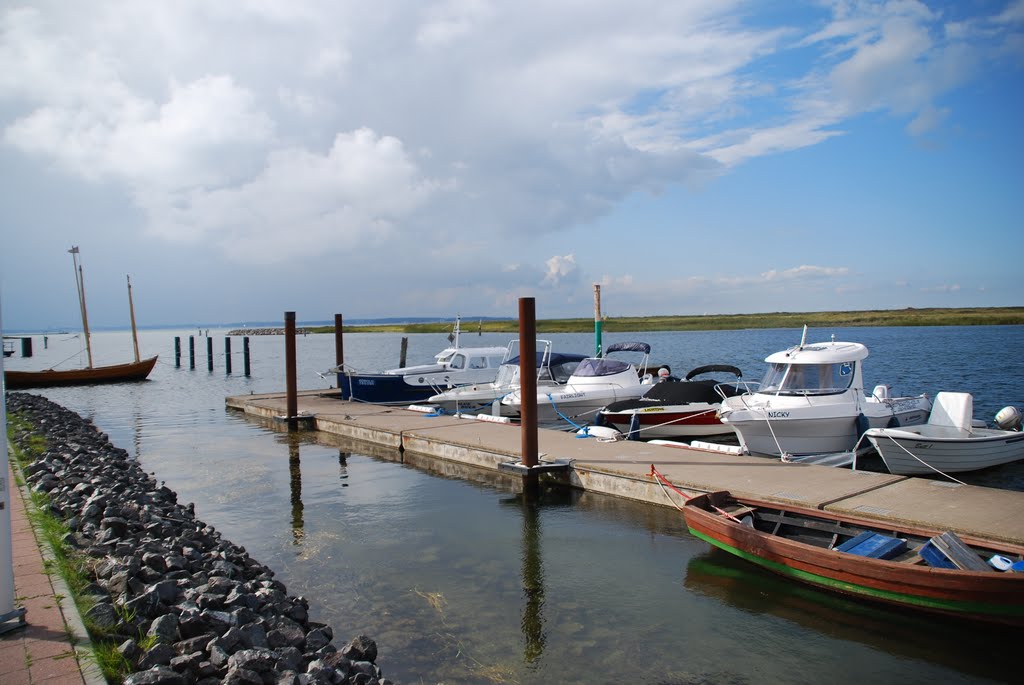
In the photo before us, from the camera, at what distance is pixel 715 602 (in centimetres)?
738

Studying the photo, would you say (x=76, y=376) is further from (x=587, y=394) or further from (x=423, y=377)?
(x=587, y=394)

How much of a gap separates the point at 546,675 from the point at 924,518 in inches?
186

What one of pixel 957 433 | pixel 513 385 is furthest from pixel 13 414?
pixel 957 433

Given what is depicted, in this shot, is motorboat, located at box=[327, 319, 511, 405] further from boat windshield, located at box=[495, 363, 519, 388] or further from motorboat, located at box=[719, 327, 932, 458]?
motorboat, located at box=[719, 327, 932, 458]

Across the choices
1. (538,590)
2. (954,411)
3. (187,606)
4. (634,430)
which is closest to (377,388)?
(634,430)

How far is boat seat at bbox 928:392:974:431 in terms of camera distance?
1382cm

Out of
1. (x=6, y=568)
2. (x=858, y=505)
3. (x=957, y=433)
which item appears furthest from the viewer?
(x=957, y=433)

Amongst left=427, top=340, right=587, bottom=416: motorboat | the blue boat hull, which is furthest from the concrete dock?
the blue boat hull

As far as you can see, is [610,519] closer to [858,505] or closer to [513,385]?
[858,505]

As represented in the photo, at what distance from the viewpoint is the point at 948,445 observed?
12.9m

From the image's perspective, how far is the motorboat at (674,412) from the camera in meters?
17.2

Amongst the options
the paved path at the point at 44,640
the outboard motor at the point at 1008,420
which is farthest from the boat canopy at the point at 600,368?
the paved path at the point at 44,640

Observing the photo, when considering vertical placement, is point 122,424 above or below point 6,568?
below

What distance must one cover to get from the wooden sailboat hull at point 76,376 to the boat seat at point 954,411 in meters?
39.3
